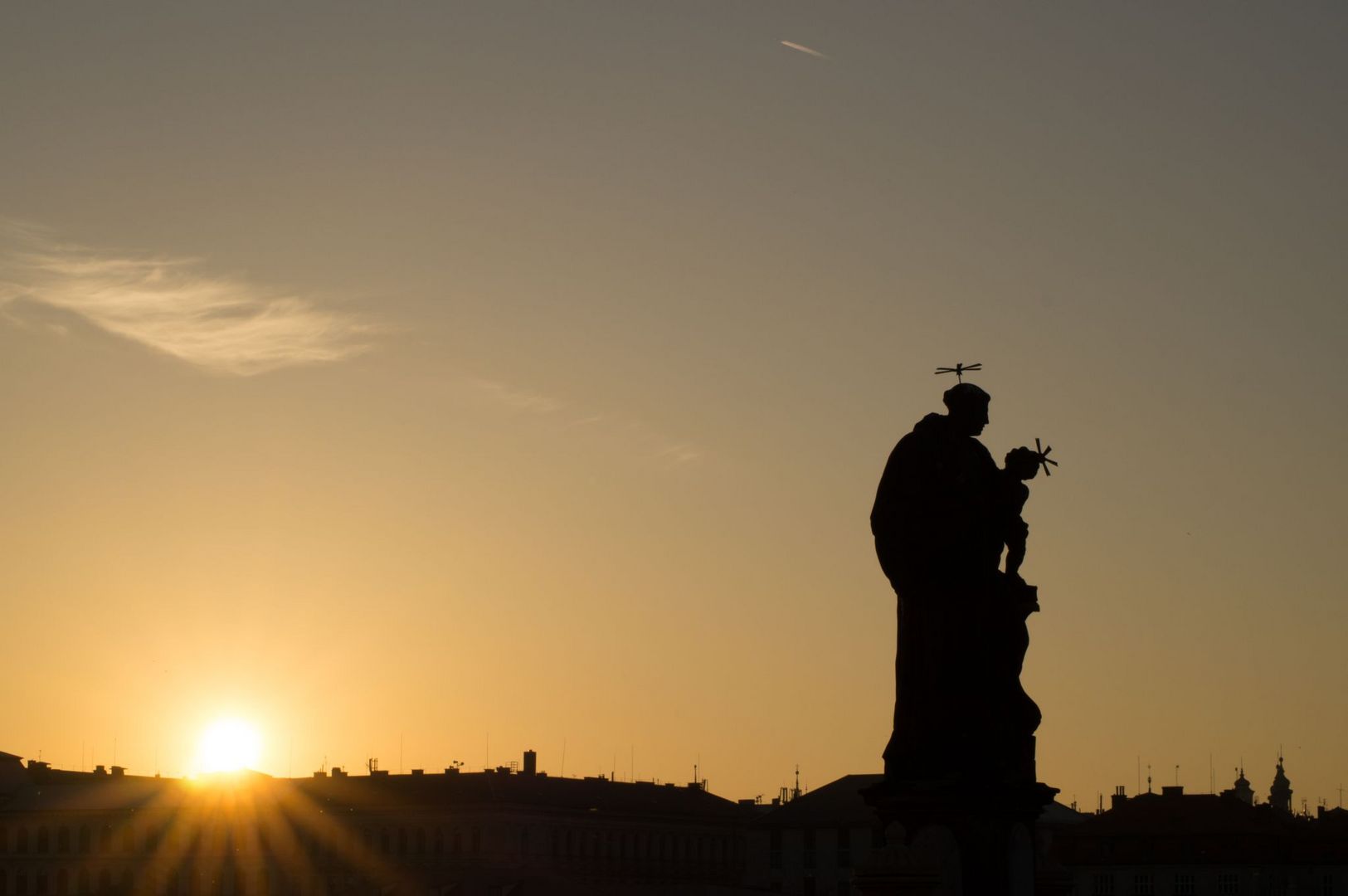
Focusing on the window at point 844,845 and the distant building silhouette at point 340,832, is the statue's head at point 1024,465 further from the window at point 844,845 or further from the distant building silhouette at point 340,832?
the distant building silhouette at point 340,832

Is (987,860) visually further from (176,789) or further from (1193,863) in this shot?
(176,789)

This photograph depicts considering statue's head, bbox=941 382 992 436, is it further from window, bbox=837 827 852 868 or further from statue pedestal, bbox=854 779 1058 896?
window, bbox=837 827 852 868

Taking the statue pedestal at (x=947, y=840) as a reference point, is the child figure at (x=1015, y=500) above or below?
above

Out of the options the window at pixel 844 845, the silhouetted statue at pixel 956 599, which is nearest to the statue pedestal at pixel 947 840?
the silhouetted statue at pixel 956 599

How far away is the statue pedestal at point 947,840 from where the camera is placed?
19594 mm

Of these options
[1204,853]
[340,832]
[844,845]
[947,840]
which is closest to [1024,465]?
[947,840]

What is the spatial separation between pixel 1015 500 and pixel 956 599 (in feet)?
3.35

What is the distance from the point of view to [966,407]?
2108cm

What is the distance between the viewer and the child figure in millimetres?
20828

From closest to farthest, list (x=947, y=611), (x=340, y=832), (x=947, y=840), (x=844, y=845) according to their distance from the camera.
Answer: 1. (x=947, y=840)
2. (x=947, y=611)
3. (x=844, y=845)
4. (x=340, y=832)

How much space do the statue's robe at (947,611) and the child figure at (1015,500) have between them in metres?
0.08

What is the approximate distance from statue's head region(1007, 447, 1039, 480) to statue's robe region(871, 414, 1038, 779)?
18 centimetres

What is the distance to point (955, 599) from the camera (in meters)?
20.5

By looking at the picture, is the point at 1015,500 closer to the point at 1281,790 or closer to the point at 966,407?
the point at 966,407
